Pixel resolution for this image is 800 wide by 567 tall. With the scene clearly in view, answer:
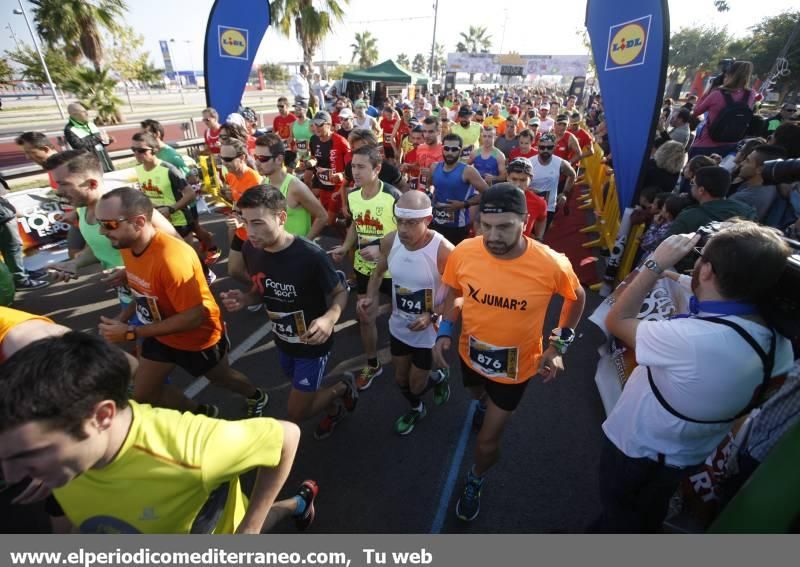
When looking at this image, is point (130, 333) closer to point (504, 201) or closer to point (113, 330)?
point (113, 330)

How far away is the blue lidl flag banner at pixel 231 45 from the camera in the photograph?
30.1 ft

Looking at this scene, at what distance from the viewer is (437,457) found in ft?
10.9

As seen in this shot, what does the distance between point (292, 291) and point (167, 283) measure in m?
0.86

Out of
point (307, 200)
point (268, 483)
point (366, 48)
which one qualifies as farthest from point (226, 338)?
point (366, 48)

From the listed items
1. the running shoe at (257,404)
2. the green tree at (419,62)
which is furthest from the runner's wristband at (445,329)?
the green tree at (419,62)

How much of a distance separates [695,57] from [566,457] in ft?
224

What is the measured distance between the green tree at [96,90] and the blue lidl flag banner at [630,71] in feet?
57.7

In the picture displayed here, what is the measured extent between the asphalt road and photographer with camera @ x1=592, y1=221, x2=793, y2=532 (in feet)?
2.93

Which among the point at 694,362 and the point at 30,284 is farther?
the point at 30,284

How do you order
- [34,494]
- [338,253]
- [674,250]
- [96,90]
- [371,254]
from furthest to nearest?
[96,90]
[338,253]
[371,254]
[674,250]
[34,494]

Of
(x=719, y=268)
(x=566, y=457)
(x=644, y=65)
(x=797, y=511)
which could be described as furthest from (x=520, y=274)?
(x=644, y=65)

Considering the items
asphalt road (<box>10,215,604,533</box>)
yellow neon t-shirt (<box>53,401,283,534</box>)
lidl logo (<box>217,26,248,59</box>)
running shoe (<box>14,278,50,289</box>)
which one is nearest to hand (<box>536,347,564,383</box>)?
asphalt road (<box>10,215,604,533</box>)

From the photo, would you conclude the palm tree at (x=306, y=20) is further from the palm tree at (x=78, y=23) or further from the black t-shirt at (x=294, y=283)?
the black t-shirt at (x=294, y=283)

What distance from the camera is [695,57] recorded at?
168 feet
